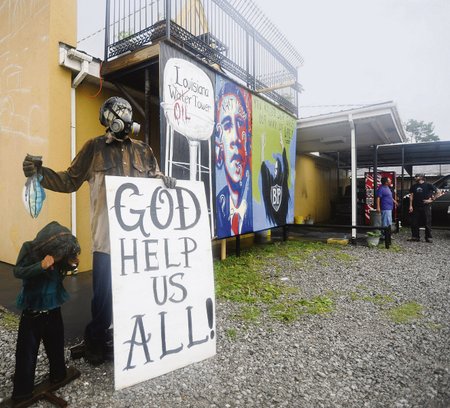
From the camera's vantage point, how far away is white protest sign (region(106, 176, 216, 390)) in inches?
76.0

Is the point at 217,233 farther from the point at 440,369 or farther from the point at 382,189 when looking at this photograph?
the point at 382,189

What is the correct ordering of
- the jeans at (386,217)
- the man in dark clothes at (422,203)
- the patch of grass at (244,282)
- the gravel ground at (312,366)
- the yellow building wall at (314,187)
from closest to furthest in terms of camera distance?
the gravel ground at (312,366) → the patch of grass at (244,282) → the man in dark clothes at (422,203) → the jeans at (386,217) → the yellow building wall at (314,187)

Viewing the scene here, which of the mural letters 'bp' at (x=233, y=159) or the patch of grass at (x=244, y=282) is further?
the mural letters 'bp' at (x=233, y=159)

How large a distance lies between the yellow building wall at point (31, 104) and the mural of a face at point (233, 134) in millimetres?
2430

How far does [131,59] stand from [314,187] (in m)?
10.4

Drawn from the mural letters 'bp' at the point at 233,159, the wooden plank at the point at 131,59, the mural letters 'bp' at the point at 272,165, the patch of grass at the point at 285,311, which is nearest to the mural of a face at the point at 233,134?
the mural letters 'bp' at the point at 233,159

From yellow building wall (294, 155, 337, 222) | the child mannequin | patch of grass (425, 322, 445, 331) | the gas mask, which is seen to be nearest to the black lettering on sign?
the child mannequin

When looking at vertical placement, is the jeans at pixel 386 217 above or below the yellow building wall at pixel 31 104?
below

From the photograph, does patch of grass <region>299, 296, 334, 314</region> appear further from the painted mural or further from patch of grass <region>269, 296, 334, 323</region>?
the painted mural

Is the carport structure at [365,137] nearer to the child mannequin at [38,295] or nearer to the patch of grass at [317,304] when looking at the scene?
the patch of grass at [317,304]

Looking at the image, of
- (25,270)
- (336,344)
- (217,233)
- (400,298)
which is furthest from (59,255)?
(400,298)

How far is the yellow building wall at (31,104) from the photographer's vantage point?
4.43m

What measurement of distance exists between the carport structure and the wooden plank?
4.87 metres

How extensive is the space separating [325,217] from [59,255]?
13.8m
